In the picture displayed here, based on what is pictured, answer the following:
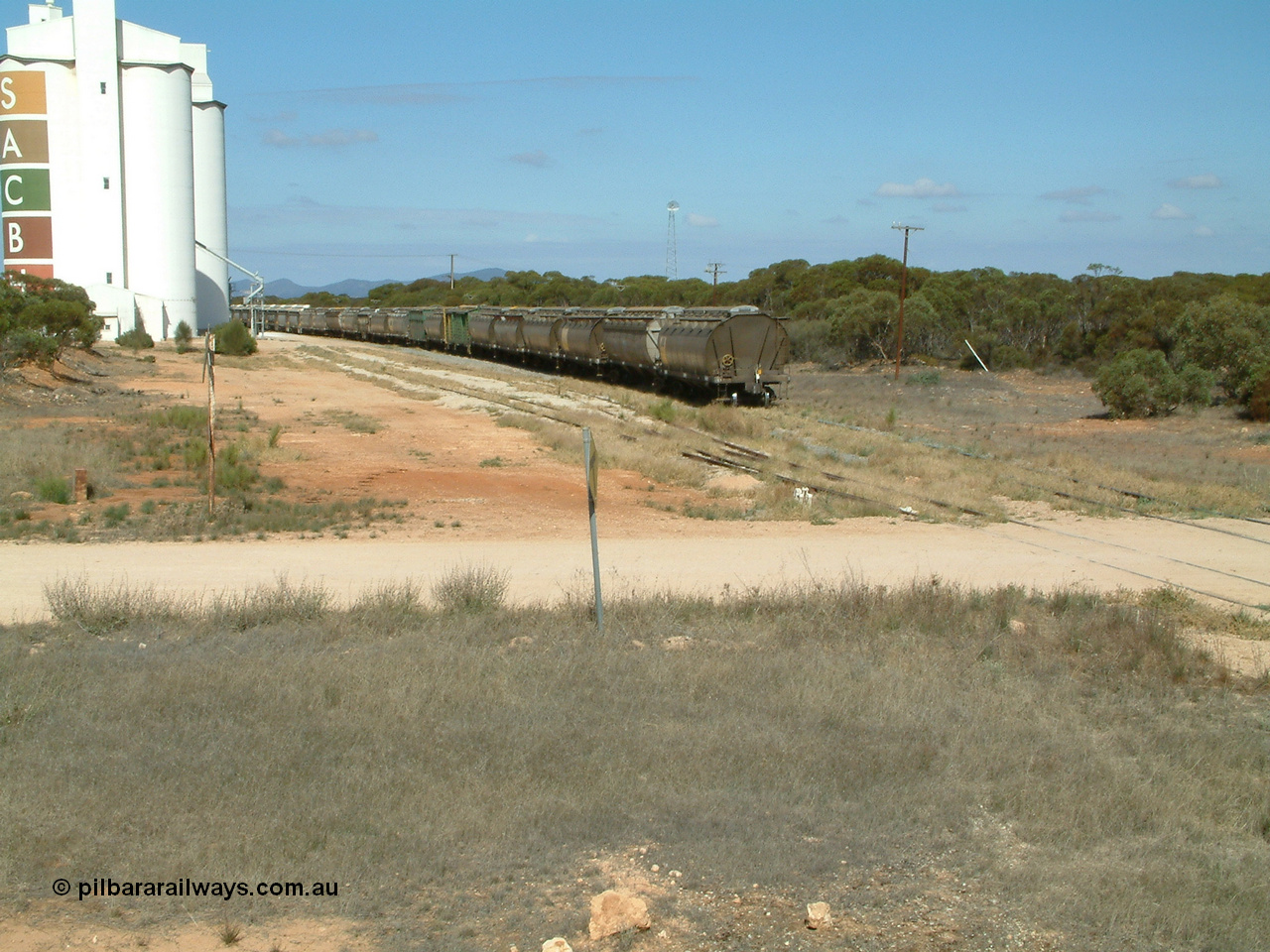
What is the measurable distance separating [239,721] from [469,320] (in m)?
57.8

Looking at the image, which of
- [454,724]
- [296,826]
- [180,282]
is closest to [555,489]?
[454,724]

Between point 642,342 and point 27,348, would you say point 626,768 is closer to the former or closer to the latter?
point 27,348

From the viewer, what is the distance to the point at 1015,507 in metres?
18.5

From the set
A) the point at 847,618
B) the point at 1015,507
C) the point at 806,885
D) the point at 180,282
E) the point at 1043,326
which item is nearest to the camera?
the point at 806,885

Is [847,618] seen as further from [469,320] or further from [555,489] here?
[469,320]

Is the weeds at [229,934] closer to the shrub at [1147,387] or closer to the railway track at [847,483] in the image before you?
the railway track at [847,483]

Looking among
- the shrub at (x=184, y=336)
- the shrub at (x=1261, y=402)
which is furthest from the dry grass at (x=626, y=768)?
the shrub at (x=184, y=336)

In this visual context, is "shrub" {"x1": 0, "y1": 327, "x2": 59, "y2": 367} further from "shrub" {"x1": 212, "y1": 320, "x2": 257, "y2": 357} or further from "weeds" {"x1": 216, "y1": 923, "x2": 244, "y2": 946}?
"weeds" {"x1": 216, "y1": 923, "x2": 244, "y2": 946}

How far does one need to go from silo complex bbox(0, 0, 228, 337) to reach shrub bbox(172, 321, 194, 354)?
4.24 ft

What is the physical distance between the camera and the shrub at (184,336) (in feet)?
202

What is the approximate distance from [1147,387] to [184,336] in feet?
171

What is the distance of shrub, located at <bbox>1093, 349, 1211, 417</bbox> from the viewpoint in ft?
120

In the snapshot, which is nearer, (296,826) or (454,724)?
(296,826)

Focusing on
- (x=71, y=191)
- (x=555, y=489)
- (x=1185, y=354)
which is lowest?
(x=555, y=489)
